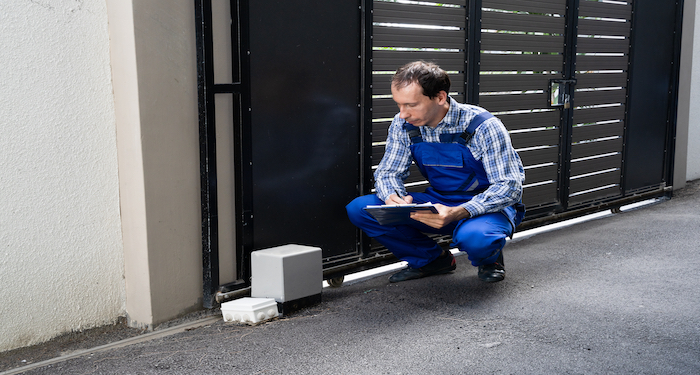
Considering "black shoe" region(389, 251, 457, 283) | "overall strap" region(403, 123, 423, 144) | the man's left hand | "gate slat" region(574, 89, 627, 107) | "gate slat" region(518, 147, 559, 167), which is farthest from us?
"gate slat" region(574, 89, 627, 107)

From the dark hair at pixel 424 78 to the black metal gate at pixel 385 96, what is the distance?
45 cm

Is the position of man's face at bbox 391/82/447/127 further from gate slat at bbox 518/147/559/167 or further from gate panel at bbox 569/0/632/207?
gate panel at bbox 569/0/632/207

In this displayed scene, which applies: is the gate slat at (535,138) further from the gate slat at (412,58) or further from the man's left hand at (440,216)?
the man's left hand at (440,216)

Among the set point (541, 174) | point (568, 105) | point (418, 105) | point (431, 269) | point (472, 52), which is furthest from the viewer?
point (568, 105)

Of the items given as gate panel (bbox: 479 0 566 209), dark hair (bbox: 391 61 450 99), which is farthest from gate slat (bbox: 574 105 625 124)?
dark hair (bbox: 391 61 450 99)

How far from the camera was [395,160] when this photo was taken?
365 cm

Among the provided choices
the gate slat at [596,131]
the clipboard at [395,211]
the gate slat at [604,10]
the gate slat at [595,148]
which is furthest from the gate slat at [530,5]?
the clipboard at [395,211]

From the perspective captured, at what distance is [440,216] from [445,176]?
0.41m

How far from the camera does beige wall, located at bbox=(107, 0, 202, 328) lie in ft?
9.48

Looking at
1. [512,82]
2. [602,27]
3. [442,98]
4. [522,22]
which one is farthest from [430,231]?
[602,27]

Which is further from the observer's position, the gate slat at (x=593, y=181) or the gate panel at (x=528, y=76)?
the gate slat at (x=593, y=181)

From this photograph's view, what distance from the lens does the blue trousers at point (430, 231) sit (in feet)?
10.8

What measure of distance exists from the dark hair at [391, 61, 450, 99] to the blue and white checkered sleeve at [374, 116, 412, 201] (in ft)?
1.01

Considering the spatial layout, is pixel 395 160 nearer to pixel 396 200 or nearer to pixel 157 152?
pixel 396 200
